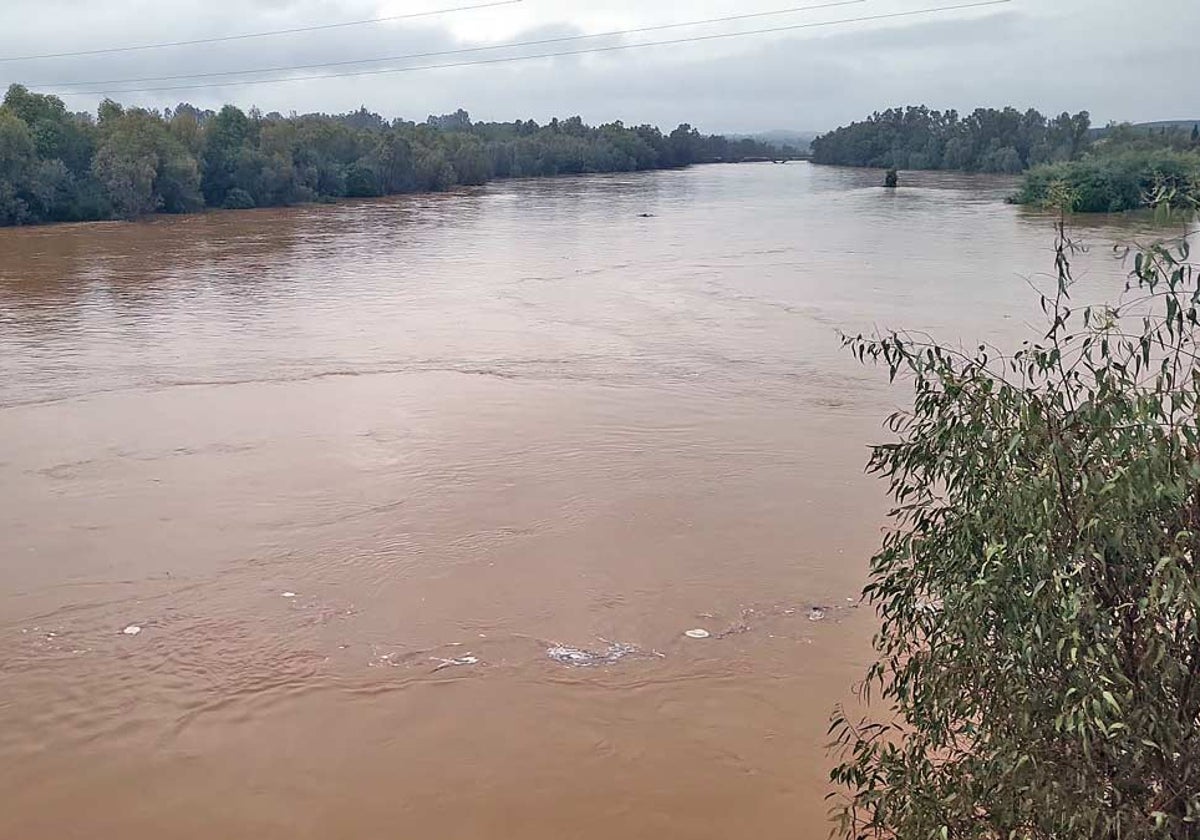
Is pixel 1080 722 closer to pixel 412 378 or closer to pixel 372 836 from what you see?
pixel 372 836

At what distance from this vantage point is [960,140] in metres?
70.7

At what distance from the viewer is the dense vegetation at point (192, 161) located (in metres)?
35.6

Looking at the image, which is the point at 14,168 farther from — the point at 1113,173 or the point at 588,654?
the point at 1113,173

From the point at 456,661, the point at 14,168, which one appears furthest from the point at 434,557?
the point at 14,168

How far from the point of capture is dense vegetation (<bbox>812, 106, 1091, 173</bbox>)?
64181mm

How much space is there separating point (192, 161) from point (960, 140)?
2021 inches

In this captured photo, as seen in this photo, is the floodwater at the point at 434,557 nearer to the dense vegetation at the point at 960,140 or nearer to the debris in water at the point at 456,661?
the debris in water at the point at 456,661

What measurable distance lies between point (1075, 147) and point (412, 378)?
2146 inches

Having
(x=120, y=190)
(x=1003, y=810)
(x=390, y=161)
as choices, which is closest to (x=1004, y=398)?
(x=1003, y=810)

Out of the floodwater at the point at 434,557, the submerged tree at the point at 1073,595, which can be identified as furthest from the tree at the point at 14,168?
the submerged tree at the point at 1073,595

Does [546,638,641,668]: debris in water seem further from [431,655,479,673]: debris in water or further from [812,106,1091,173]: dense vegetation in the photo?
[812,106,1091,173]: dense vegetation

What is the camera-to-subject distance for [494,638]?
7.50 meters

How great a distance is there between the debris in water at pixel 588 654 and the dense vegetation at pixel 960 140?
54.7 metres

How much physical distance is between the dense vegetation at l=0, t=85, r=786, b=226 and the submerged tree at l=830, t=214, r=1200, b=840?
37.5 metres
